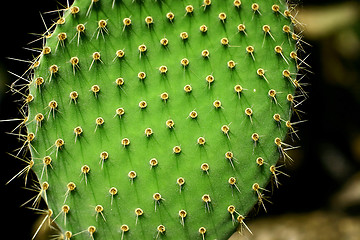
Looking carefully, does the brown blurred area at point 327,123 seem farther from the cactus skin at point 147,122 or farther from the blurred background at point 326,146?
the cactus skin at point 147,122

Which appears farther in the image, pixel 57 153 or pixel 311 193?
pixel 311 193

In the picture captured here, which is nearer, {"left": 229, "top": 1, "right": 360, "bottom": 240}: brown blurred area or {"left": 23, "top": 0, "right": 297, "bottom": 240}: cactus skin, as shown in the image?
{"left": 23, "top": 0, "right": 297, "bottom": 240}: cactus skin

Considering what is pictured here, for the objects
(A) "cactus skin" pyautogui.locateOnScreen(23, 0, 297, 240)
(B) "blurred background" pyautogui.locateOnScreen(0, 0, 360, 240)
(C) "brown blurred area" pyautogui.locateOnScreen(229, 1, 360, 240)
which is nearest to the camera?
(A) "cactus skin" pyautogui.locateOnScreen(23, 0, 297, 240)

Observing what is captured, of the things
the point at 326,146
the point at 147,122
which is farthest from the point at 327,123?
the point at 147,122

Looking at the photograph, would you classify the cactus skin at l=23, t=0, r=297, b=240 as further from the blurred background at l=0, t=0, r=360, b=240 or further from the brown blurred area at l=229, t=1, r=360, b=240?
the brown blurred area at l=229, t=1, r=360, b=240

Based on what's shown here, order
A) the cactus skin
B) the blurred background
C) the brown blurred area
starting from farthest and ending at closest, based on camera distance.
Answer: the brown blurred area → the blurred background → the cactus skin

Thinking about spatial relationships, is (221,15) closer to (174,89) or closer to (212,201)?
(174,89)

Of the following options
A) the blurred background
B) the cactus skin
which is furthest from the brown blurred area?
the cactus skin

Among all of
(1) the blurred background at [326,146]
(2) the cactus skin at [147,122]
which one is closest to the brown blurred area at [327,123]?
(1) the blurred background at [326,146]

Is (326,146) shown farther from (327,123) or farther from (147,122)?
(147,122)

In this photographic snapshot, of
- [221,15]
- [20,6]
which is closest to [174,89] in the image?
[221,15]
